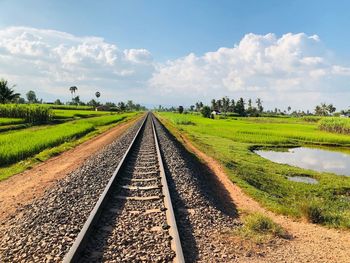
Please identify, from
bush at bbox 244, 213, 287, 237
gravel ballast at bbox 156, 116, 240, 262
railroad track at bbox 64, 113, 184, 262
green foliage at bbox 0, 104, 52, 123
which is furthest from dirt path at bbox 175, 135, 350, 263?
green foliage at bbox 0, 104, 52, 123

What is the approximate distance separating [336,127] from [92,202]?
59420mm

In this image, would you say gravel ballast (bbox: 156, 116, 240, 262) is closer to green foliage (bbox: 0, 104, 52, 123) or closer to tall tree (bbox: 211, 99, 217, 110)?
green foliage (bbox: 0, 104, 52, 123)

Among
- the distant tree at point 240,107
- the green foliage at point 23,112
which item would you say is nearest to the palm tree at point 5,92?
the green foliage at point 23,112

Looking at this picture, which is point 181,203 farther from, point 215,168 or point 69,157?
point 69,157

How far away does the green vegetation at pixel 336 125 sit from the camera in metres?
55.2

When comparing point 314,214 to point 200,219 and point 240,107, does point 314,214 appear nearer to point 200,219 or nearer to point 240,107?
point 200,219

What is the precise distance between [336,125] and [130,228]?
60120 mm

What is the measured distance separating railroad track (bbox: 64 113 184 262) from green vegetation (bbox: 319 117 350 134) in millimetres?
54007

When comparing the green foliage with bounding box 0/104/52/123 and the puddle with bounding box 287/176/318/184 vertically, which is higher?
the green foliage with bounding box 0/104/52/123

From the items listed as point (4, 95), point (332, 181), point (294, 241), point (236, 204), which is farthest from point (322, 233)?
point (4, 95)

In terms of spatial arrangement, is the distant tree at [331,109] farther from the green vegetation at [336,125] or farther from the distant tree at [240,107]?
the green vegetation at [336,125]

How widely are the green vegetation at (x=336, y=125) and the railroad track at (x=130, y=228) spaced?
177 ft

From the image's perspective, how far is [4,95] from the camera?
2712 inches

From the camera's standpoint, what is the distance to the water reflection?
2362 cm
